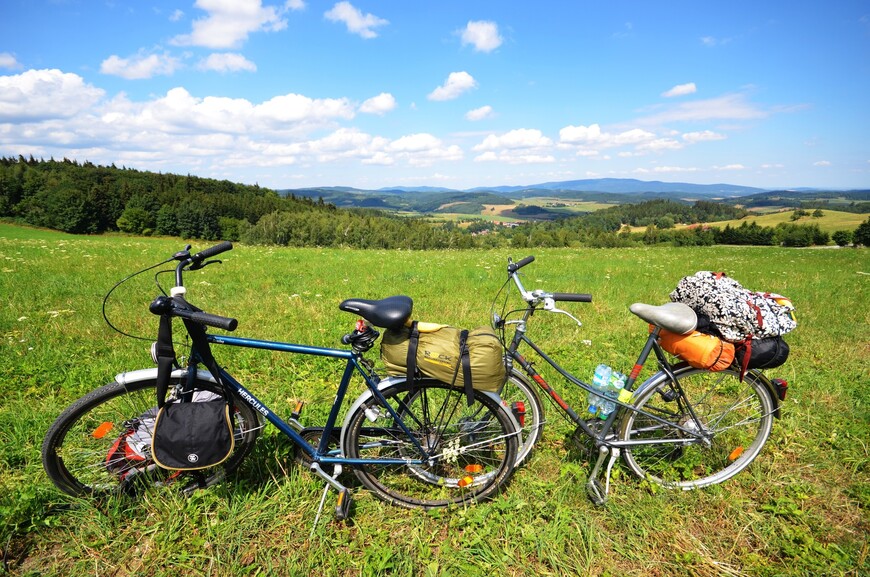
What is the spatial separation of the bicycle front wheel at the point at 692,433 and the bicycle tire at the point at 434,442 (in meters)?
1.21

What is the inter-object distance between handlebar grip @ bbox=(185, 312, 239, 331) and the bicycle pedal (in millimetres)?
1667

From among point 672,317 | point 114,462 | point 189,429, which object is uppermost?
point 672,317

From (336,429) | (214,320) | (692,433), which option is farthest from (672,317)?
(214,320)

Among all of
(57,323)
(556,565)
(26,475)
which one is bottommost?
(556,565)

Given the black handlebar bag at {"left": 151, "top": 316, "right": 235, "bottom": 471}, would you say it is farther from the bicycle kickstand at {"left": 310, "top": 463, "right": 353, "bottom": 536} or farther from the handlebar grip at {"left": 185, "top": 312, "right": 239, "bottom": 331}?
the bicycle kickstand at {"left": 310, "top": 463, "right": 353, "bottom": 536}

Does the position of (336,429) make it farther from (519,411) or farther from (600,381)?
(600,381)

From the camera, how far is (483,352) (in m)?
2.93

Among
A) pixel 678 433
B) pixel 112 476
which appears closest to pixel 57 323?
pixel 112 476

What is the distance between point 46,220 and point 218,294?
8034cm

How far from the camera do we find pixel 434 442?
10.9 feet

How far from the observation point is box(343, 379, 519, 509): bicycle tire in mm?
3154

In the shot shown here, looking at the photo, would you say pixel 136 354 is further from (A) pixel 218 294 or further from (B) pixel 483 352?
(B) pixel 483 352

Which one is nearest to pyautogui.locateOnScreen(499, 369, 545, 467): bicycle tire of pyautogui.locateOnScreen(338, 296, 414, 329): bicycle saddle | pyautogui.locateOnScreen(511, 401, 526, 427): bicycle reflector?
pyautogui.locateOnScreen(511, 401, 526, 427): bicycle reflector

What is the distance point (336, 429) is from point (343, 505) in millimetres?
597
